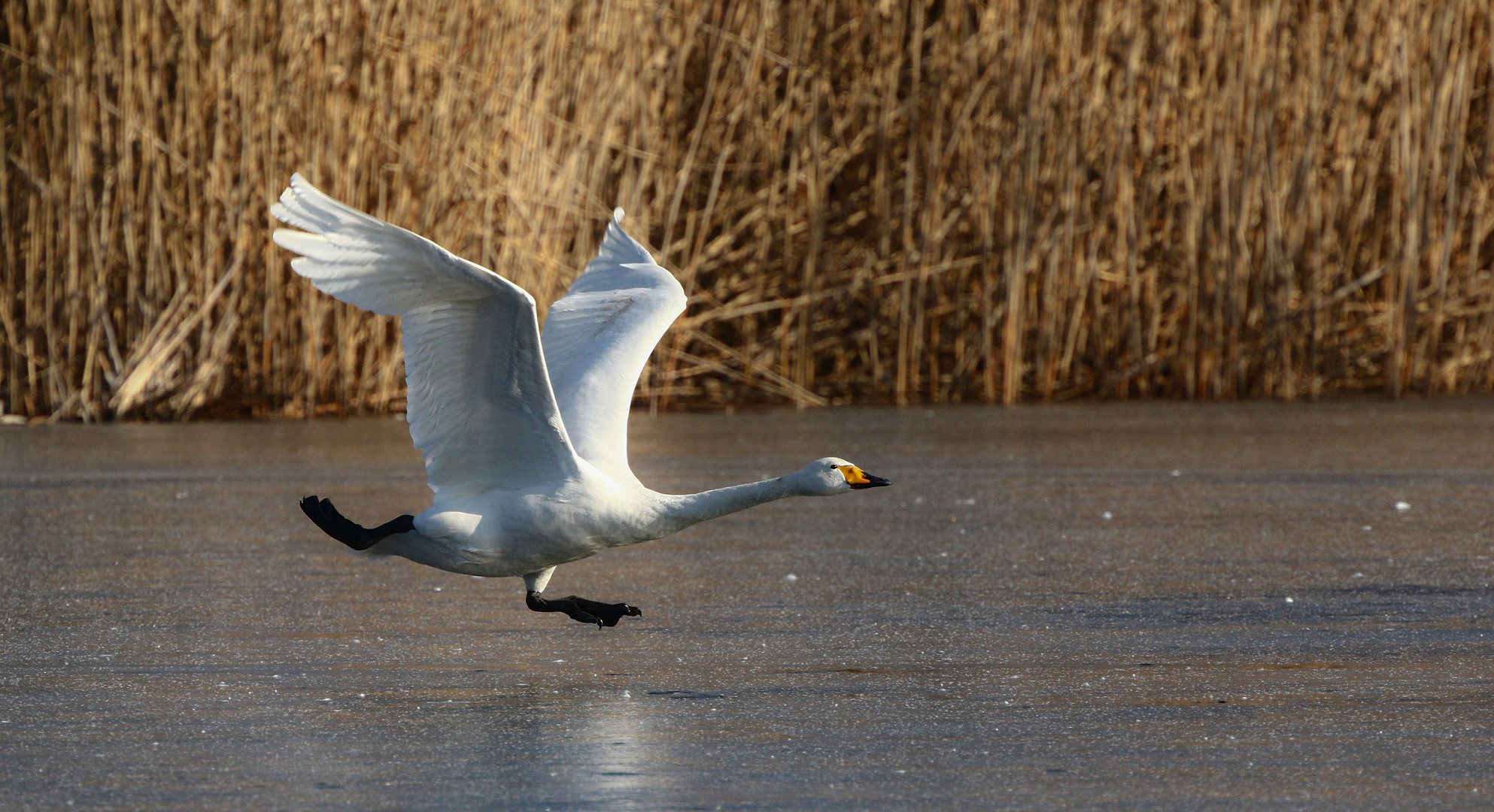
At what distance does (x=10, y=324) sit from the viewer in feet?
36.9

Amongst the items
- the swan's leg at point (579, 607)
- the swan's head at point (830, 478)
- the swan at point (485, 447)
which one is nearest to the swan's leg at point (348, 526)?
the swan at point (485, 447)

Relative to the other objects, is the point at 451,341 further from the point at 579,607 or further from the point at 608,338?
the point at 608,338

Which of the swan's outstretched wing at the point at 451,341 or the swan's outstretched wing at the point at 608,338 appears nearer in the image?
the swan's outstretched wing at the point at 451,341

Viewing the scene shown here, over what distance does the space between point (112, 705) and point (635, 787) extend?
1355mm

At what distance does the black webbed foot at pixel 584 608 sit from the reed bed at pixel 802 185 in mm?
6237

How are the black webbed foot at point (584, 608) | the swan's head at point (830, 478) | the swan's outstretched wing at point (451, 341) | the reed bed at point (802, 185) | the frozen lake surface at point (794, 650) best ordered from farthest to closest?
the reed bed at point (802, 185)
the black webbed foot at point (584, 608)
the swan's head at point (830, 478)
the swan's outstretched wing at point (451, 341)
the frozen lake surface at point (794, 650)

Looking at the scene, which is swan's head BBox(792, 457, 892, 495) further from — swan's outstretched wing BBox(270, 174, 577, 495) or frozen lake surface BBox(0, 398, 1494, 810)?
swan's outstretched wing BBox(270, 174, 577, 495)

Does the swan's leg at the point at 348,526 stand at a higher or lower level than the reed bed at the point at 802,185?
lower

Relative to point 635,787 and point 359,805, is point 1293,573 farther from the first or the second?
point 359,805

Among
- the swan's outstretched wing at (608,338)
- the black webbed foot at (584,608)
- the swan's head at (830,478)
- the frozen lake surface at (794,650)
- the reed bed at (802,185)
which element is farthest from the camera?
the reed bed at (802,185)

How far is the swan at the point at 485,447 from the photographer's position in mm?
4574

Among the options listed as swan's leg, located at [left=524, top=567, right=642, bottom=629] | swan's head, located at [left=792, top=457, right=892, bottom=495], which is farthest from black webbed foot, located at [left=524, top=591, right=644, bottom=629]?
swan's head, located at [left=792, top=457, right=892, bottom=495]

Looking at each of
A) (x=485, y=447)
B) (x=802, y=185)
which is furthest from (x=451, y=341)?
(x=802, y=185)

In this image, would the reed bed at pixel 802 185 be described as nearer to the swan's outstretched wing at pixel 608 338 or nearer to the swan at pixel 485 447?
the swan's outstretched wing at pixel 608 338
